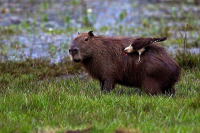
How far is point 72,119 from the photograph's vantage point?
4.77 metres

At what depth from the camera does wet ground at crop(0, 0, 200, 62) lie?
33.9ft

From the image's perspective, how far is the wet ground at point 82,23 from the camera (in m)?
10.3

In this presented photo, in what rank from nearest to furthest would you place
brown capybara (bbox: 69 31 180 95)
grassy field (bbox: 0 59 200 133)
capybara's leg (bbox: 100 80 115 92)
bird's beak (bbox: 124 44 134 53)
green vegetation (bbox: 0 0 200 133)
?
grassy field (bbox: 0 59 200 133) → green vegetation (bbox: 0 0 200 133) → brown capybara (bbox: 69 31 180 95) → bird's beak (bbox: 124 44 134 53) → capybara's leg (bbox: 100 80 115 92)

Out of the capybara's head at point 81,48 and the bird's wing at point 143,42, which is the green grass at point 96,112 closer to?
the capybara's head at point 81,48

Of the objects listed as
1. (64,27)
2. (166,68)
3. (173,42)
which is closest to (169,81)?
(166,68)

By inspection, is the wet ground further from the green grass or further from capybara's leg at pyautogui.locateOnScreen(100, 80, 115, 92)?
the green grass

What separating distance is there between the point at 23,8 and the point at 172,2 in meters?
6.41

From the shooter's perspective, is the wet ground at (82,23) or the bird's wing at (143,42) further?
the wet ground at (82,23)

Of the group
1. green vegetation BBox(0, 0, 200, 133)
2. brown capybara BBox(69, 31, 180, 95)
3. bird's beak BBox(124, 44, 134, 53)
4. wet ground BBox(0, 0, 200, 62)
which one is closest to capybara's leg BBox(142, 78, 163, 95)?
brown capybara BBox(69, 31, 180, 95)

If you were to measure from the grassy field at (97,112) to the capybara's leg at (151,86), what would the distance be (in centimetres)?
16

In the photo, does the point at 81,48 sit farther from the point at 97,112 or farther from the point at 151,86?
the point at 97,112

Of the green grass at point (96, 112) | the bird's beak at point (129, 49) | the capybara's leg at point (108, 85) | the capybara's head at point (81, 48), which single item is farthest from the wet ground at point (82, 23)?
the green grass at point (96, 112)

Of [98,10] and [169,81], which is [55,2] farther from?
[169,81]

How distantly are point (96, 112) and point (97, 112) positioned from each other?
5cm
